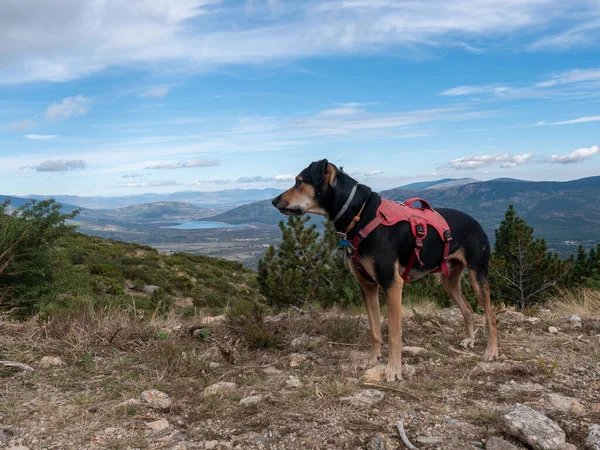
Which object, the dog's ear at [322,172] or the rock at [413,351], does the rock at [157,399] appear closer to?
the dog's ear at [322,172]

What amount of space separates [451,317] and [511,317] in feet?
2.90

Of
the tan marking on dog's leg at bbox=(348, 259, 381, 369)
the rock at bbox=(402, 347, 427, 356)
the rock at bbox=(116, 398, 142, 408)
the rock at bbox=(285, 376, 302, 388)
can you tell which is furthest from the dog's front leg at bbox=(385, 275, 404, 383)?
the rock at bbox=(116, 398, 142, 408)

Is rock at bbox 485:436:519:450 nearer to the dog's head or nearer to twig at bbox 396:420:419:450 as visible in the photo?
twig at bbox 396:420:419:450

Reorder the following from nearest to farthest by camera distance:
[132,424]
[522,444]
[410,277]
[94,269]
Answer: [522,444], [132,424], [410,277], [94,269]

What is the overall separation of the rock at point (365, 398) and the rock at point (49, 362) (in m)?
2.92

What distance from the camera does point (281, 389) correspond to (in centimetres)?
412

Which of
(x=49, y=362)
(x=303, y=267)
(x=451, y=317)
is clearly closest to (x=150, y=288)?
(x=303, y=267)

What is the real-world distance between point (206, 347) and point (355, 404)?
2.18 meters

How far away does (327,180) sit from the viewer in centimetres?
453

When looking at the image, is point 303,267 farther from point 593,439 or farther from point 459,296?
point 593,439

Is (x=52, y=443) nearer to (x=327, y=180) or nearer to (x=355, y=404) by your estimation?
(x=355, y=404)

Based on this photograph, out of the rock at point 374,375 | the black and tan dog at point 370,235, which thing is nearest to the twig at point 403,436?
the rock at point 374,375

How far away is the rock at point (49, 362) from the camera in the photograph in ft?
15.0

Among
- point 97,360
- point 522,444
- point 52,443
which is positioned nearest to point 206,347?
point 97,360
